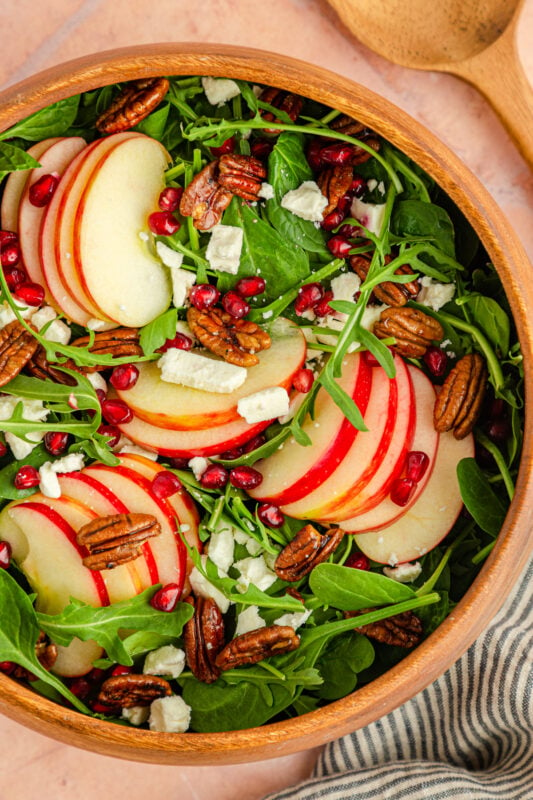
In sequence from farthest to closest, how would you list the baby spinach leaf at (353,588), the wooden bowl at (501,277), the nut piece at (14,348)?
1. the nut piece at (14,348)
2. the baby spinach leaf at (353,588)
3. the wooden bowl at (501,277)

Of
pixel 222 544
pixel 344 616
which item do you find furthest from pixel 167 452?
pixel 344 616

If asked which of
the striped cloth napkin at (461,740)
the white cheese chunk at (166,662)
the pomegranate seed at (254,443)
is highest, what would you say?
the pomegranate seed at (254,443)

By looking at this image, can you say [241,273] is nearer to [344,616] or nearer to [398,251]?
[398,251]

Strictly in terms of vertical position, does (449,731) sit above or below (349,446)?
below

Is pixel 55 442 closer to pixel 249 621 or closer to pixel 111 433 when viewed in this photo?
pixel 111 433

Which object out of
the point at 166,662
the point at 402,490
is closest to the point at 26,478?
the point at 166,662

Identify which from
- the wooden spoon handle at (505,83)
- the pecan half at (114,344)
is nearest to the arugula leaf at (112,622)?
the pecan half at (114,344)

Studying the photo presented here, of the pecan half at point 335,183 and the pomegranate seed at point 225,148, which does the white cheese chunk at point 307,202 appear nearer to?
the pecan half at point 335,183
